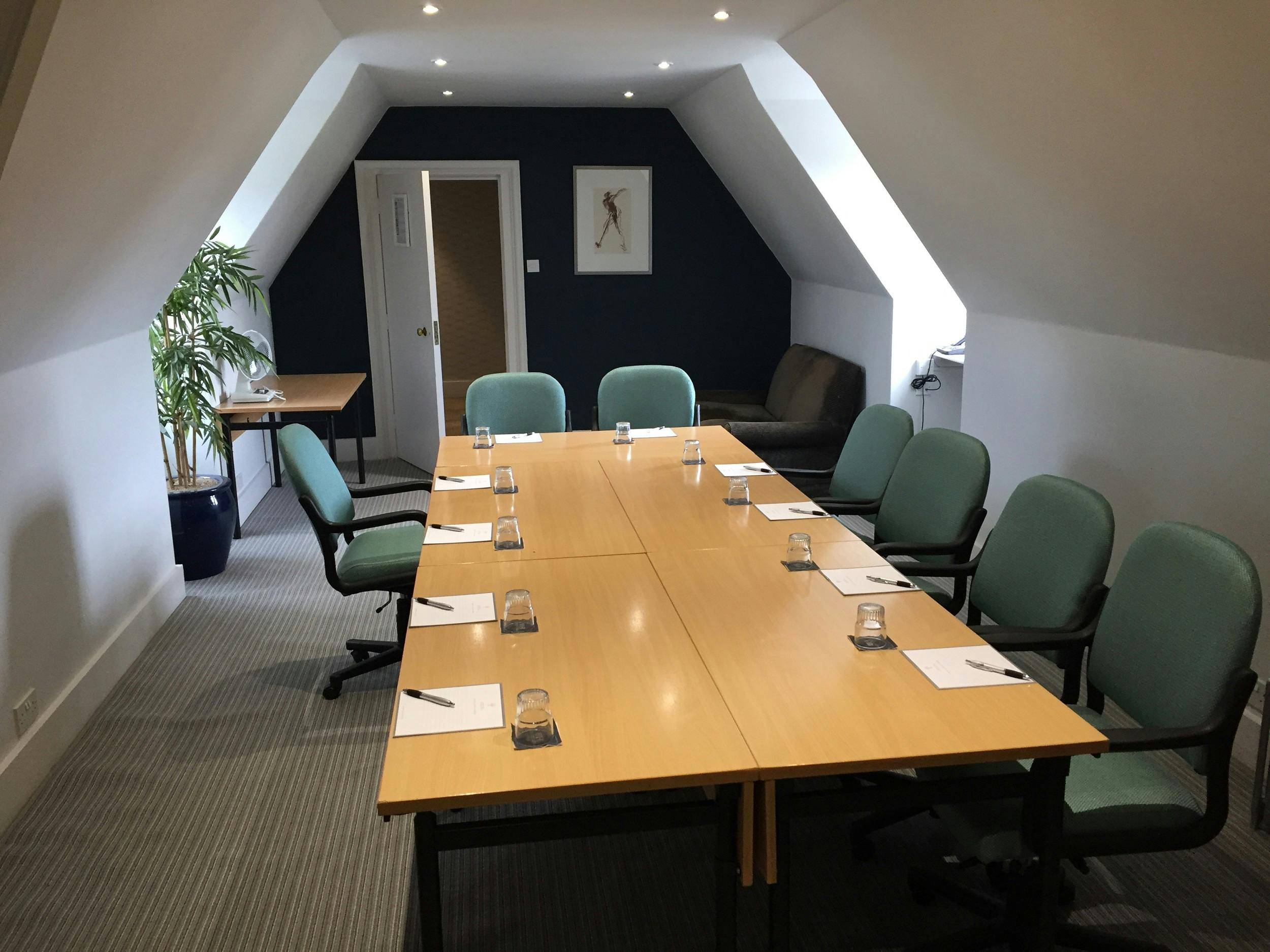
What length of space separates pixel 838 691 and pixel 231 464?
4553mm

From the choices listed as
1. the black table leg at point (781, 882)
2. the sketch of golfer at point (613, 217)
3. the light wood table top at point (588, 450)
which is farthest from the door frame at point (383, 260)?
the black table leg at point (781, 882)

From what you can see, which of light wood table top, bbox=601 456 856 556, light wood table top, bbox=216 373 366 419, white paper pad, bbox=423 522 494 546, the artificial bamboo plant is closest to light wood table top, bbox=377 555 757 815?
white paper pad, bbox=423 522 494 546

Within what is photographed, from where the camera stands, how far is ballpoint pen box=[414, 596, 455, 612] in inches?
110

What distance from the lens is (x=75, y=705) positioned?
3.79m

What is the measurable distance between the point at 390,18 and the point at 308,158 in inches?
74.5

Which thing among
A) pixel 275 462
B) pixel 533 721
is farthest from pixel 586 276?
pixel 533 721

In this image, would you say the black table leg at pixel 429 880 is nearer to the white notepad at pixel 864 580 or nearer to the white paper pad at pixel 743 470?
the white notepad at pixel 864 580

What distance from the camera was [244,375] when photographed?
6.44 m

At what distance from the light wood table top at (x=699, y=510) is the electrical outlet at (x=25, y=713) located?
6.61 feet

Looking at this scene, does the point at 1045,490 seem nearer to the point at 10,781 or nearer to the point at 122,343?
the point at 10,781

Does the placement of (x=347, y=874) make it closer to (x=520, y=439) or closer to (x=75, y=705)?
(x=75, y=705)

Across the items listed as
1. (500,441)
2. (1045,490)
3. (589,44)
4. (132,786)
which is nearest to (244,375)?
(500,441)

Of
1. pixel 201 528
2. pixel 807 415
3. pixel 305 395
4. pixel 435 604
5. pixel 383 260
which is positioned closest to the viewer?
pixel 435 604

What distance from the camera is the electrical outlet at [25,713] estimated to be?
3389mm
